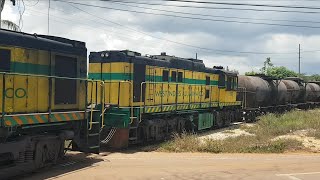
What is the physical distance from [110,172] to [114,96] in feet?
17.1

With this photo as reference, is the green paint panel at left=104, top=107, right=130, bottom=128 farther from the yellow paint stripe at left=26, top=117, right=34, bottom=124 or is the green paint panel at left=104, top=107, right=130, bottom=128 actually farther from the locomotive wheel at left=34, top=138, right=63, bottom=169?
the yellow paint stripe at left=26, top=117, right=34, bottom=124

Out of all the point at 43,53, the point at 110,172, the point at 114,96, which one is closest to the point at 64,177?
the point at 110,172

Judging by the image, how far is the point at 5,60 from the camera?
346 inches

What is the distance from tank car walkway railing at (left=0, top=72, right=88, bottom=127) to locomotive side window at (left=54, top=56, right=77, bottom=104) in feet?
0.49

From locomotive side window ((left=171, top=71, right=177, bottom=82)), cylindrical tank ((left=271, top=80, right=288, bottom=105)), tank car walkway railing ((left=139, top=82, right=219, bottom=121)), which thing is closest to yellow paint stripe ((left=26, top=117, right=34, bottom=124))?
tank car walkway railing ((left=139, top=82, right=219, bottom=121))

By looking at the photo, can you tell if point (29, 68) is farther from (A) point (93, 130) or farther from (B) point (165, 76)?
(B) point (165, 76)

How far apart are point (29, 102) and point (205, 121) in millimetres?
12549

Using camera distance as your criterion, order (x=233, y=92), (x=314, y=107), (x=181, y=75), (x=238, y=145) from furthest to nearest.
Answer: (x=314, y=107) → (x=233, y=92) → (x=181, y=75) → (x=238, y=145)

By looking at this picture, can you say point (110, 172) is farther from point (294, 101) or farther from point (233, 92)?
point (294, 101)

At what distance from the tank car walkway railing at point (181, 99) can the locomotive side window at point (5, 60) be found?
22.3 feet

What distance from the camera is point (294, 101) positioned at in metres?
35.8

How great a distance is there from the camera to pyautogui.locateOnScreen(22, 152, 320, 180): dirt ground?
31.0ft

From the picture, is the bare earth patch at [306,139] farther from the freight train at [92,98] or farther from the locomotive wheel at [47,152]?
the locomotive wheel at [47,152]

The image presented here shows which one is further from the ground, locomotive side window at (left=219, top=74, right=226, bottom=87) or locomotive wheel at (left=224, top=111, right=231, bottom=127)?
locomotive side window at (left=219, top=74, right=226, bottom=87)
